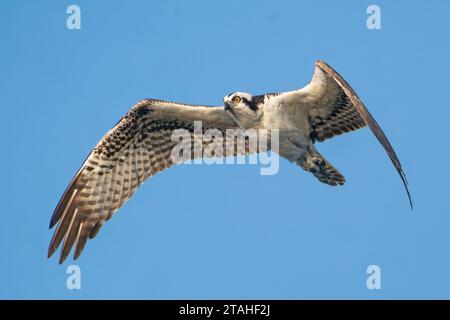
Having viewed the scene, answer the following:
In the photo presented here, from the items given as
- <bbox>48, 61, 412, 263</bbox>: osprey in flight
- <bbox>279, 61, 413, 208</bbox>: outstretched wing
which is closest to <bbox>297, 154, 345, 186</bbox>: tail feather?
<bbox>48, 61, 412, 263</bbox>: osprey in flight

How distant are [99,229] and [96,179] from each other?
0.95 metres

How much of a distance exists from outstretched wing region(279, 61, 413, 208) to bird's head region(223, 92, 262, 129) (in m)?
0.44

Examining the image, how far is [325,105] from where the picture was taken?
45.0ft

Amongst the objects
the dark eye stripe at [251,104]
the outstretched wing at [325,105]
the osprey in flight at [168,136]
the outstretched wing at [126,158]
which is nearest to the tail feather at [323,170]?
the osprey in flight at [168,136]

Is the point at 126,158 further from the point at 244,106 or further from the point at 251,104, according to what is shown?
the point at 251,104

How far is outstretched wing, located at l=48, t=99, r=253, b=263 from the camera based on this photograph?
551 inches

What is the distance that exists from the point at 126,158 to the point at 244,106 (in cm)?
254

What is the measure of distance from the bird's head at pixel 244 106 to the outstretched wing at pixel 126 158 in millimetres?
585

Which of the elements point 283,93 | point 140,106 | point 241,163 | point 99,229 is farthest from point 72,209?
point 283,93

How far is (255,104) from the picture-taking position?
13.4 meters

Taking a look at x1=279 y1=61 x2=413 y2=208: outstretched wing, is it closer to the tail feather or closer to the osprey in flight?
the osprey in flight

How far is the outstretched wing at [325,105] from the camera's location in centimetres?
1310
